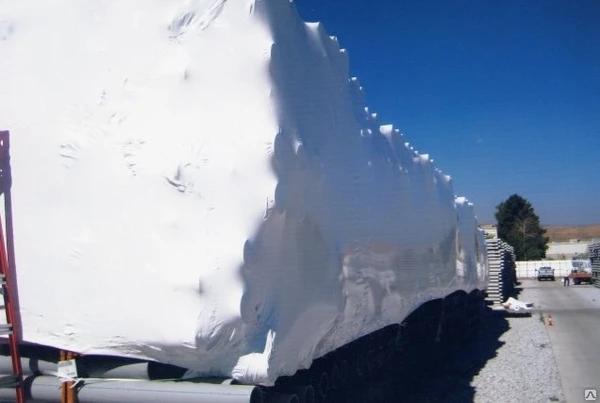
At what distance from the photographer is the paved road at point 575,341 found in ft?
32.0

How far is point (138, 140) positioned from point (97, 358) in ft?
4.85

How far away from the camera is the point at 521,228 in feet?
217

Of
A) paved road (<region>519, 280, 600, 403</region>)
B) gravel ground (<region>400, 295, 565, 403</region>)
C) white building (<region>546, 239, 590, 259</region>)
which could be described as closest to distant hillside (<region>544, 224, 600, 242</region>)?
white building (<region>546, 239, 590, 259</region>)

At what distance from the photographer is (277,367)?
13.7 ft

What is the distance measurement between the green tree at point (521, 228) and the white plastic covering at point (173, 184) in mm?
64126

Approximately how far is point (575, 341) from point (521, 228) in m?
53.9

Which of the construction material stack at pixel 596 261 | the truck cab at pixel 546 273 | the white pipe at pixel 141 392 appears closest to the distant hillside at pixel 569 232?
the truck cab at pixel 546 273

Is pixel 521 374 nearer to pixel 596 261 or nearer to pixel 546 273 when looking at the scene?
pixel 596 261

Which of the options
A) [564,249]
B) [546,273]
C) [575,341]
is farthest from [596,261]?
[564,249]

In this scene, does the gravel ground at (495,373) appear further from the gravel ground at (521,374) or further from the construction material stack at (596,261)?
the construction material stack at (596,261)

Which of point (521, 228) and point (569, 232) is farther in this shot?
point (569, 232)

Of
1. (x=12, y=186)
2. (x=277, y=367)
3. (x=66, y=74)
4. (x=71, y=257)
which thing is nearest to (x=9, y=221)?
(x=12, y=186)

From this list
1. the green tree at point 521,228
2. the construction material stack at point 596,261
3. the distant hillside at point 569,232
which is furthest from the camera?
the distant hillside at point 569,232

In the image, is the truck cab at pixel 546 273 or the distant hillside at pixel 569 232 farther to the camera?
the distant hillside at pixel 569 232
